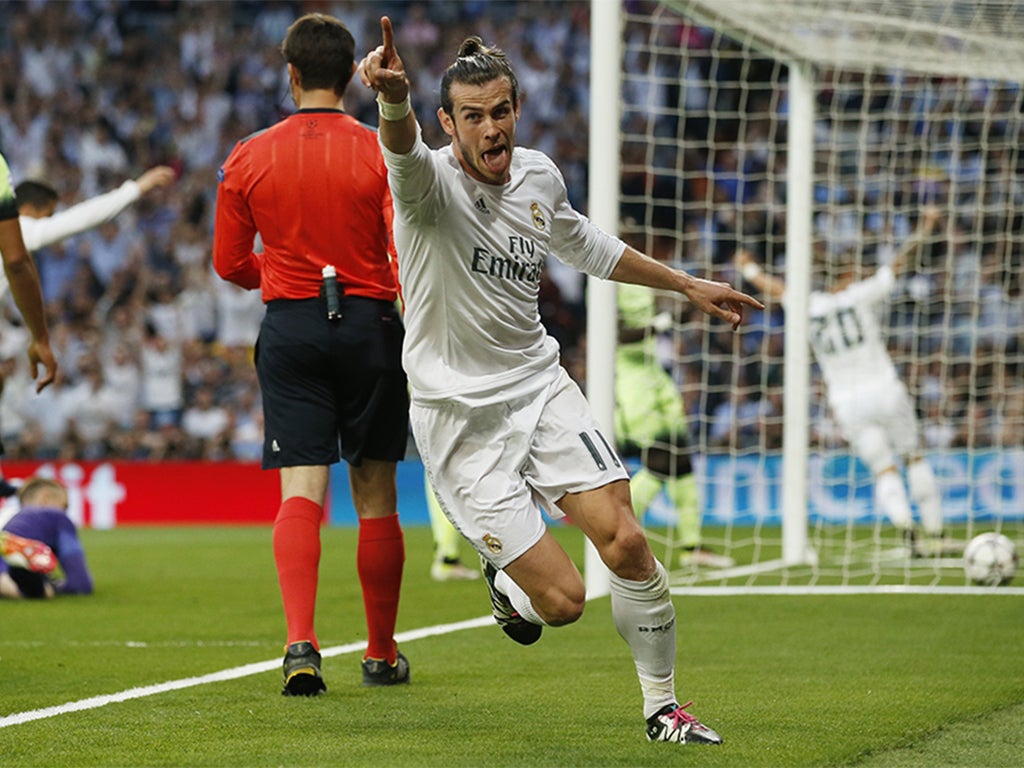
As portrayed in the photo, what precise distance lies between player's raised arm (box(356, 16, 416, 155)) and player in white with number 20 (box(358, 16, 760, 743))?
72 mm

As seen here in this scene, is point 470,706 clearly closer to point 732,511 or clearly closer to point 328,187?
point 328,187

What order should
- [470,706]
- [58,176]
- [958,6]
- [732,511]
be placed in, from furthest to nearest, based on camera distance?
[58,176]
[732,511]
[958,6]
[470,706]

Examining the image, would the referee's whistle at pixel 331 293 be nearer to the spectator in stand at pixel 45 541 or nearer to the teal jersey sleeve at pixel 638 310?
the spectator in stand at pixel 45 541

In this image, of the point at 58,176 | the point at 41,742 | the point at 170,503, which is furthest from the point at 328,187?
the point at 58,176

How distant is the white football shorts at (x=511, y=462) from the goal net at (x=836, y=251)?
4975 millimetres

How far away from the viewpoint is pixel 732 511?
14.6m

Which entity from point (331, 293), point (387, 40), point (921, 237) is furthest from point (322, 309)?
point (921, 237)

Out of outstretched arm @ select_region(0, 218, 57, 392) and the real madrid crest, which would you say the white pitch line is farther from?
the real madrid crest

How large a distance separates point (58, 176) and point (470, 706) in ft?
54.8

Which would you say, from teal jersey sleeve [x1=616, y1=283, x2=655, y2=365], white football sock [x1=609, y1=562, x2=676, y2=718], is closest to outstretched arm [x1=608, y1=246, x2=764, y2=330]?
white football sock [x1=609, y1=562, x2=676, y2=718]

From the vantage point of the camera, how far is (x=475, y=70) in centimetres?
434

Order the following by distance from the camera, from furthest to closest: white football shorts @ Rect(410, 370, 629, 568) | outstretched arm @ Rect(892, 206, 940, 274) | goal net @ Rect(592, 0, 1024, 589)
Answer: outstretched arm @ Rect(892, 206, 940, 274)
goal net @ Rect(592, 0, 1024, 589)
white football shorts @ Rect(410, 370, 629, 568)

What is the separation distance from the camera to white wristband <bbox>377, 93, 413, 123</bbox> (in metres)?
4.05

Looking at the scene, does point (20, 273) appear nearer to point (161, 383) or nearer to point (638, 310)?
point (638, 310)
